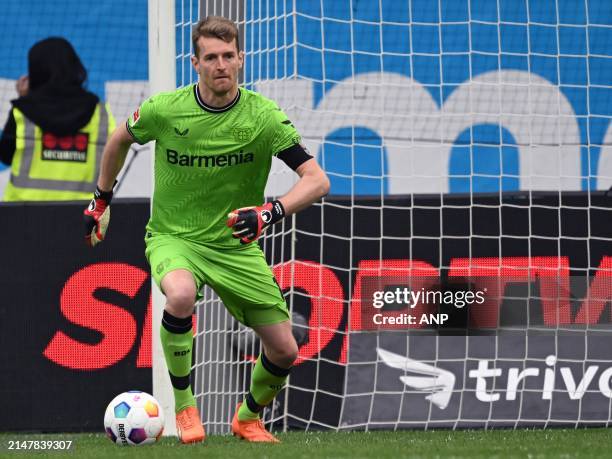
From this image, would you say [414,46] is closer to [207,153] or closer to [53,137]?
[53,137]

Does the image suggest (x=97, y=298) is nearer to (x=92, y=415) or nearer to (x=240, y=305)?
(x=92, y=415)

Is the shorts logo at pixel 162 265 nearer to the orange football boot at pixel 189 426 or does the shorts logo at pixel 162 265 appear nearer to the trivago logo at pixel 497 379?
the orange football boot at pixel 189 426

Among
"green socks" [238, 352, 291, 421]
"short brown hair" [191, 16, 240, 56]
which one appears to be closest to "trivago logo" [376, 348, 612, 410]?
"green socks" [238, 352, 291, 421]

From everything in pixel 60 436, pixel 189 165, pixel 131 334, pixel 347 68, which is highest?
pixel 347 68

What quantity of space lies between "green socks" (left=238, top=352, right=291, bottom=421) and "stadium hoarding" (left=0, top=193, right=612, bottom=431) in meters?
1.13

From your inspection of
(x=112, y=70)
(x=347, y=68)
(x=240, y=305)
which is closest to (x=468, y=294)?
(x=240, y=305)

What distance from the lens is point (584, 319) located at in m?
7.08

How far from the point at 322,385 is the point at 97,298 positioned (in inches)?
57.2

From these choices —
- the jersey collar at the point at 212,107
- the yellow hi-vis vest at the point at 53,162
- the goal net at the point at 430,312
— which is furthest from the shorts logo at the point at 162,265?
the yellow hi-vis vest at the point at 53,162

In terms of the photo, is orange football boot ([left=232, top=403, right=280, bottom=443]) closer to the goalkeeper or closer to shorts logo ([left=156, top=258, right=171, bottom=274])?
the goalkeeper

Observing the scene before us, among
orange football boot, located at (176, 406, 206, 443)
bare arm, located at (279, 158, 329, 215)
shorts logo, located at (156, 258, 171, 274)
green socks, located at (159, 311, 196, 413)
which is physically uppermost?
bare arm, located at (279, 158, 329, 215)

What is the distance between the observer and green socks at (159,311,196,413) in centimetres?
544

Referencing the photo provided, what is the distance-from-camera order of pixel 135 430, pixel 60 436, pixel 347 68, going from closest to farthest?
pixel 135 430, pixel 60 436, pixel 347 68

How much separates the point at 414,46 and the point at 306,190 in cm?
575
